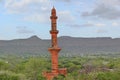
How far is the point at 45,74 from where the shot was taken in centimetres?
1191

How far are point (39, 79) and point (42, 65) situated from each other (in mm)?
27399

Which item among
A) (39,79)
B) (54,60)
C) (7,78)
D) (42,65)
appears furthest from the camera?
(42,65)

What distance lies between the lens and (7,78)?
191 ft

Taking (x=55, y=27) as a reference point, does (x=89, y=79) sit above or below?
below

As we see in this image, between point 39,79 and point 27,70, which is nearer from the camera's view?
point 39,79

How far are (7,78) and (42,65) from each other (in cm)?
4284

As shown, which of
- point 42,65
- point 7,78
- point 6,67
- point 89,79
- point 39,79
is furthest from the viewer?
point 42,65

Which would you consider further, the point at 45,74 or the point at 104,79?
the point at 104,79

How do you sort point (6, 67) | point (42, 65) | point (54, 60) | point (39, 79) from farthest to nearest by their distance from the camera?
point (42, 65) < point (6, 67) < point (39, 79) < point (54, 60)

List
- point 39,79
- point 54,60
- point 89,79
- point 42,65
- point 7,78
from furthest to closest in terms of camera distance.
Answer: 1. point 42,65
2. point 39,79
3. point 89,79
4. point 7,78
5. point 54,60

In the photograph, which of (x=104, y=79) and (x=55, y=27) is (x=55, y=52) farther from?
(x=104, y=79)

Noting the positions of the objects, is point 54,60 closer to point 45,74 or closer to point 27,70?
point 45,74

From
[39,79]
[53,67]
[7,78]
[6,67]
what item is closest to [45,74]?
[53,67]

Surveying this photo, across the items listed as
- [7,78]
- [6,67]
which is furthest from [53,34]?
[6,67]
